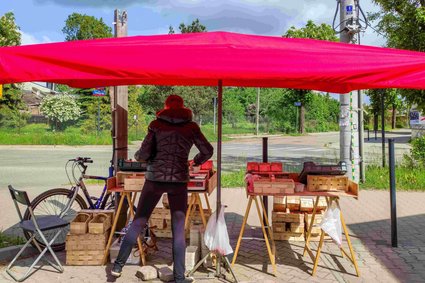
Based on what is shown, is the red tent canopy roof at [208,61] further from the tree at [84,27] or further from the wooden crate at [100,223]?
the tree at [84,27]

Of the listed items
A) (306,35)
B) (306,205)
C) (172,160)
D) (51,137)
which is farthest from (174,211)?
(306,35)

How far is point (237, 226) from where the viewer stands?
273 inches

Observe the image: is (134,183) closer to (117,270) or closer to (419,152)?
(117,270)

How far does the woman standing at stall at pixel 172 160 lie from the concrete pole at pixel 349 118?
5891mm

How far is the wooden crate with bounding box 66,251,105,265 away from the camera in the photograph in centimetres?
491

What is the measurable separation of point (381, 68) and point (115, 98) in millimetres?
3583

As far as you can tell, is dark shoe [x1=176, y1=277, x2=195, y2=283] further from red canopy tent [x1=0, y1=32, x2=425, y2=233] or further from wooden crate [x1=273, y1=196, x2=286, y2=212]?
wooden crate [x1=273, y1=196, x2=286, y2=212]

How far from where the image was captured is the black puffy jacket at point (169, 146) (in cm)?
418

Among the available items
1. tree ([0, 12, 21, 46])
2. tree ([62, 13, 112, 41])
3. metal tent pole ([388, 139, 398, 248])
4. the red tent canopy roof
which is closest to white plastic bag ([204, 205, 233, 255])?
the red tent canopy roof

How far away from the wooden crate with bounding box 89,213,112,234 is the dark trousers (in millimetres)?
762

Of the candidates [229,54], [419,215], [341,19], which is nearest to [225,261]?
[229,54]

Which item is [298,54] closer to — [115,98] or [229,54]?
[229,54]

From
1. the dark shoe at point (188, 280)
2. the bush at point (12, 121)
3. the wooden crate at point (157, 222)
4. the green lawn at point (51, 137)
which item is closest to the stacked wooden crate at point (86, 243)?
the wooden crate at point (157, 222)

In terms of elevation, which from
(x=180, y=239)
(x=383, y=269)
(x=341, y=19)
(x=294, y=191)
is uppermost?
(x=341, y=19)
